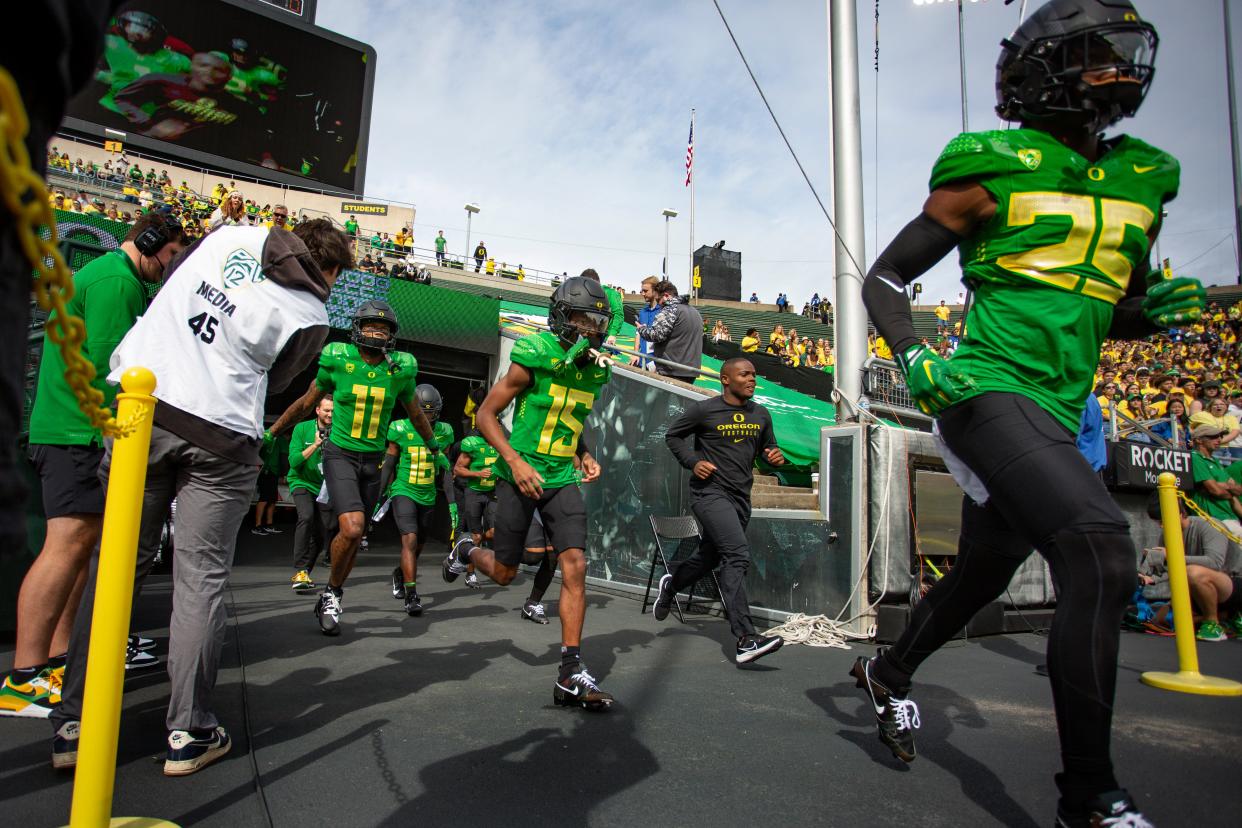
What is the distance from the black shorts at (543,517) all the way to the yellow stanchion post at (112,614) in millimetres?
2318

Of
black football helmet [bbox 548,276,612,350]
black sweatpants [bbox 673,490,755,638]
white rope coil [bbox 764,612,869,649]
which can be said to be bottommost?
white rope coil [bbox 764,612,869,649]

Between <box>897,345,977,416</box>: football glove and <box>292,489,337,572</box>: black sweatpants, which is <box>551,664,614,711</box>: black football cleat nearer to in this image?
<box>897,345,977,416</box>: football glove

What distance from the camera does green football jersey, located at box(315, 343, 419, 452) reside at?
5887mm

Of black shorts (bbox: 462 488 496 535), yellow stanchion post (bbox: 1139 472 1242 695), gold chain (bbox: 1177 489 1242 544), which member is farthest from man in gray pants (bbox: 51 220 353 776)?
gold chain (bbox: 1177 489 1242 544)

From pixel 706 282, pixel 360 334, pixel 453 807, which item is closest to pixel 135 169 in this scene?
pixel 706 282

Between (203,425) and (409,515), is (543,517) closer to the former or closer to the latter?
(203,425)

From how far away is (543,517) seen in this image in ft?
13.5

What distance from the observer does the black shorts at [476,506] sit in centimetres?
988

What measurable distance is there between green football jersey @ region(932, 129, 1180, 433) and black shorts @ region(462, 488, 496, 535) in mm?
8208

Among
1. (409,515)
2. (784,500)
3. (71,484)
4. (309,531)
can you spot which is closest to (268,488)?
(309,531)

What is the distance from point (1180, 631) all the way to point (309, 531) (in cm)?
742

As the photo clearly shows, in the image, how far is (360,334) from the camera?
5.90 metres

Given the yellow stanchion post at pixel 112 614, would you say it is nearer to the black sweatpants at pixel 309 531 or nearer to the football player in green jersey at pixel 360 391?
the football player in green jersey at pixel 360 391

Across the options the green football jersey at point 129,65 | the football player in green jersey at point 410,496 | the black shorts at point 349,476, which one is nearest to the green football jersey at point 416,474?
the football player in green jersey at point 410,496
